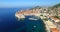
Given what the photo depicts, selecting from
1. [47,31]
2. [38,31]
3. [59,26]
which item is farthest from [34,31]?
[59,26]

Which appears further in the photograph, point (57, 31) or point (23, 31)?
point (23, 31)

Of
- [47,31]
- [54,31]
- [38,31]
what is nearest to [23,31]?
[38,31]

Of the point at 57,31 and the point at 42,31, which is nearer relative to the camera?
the point at 57,31

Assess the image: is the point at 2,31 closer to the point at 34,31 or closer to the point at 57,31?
the point at 34,31

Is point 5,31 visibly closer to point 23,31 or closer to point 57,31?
point 23,31

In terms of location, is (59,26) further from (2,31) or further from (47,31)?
(2,31)

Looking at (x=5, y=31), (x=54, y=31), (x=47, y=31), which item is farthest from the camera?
(x=5, y=31)

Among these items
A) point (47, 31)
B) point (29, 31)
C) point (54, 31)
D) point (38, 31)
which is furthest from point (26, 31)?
point (54, 31)

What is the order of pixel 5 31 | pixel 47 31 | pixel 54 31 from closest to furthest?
pixel 54 31 → pixel 47 31 → pixel 5 31
